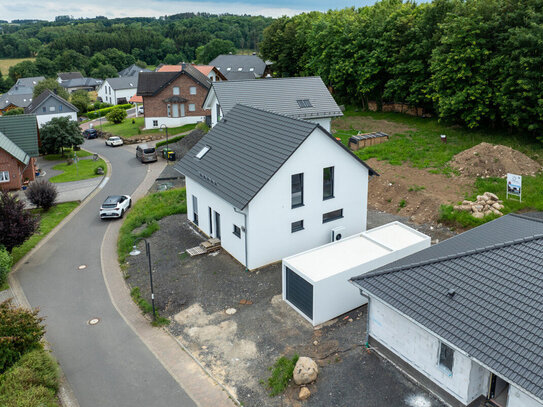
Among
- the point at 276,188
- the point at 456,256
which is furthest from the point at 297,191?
the point at 456,256

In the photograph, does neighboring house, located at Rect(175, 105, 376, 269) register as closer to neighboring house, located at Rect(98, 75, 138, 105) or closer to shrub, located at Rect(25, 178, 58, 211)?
shrub, located at Rect(25, 178, 58, 211)

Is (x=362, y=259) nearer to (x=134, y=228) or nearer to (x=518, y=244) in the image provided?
(x=518, y=244)

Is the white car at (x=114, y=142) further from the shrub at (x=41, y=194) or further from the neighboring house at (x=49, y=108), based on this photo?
the shrub at (x=41, y=194)

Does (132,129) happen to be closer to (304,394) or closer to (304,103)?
(304,103)

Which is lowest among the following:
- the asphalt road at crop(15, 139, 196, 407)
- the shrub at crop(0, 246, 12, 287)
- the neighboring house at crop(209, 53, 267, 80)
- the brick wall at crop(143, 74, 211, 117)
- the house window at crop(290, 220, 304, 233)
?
the asphalt road at crop(15, 139, 196, 407)

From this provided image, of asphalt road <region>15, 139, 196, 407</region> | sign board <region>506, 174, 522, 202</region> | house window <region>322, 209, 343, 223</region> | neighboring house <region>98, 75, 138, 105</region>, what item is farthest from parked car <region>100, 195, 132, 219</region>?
neighboring house <region>98, 75, 138, 105</region>

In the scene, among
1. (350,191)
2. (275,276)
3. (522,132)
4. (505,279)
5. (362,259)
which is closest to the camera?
(505,279)

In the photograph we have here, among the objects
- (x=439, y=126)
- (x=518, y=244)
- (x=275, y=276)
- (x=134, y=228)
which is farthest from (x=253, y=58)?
(x=518, y=244)
